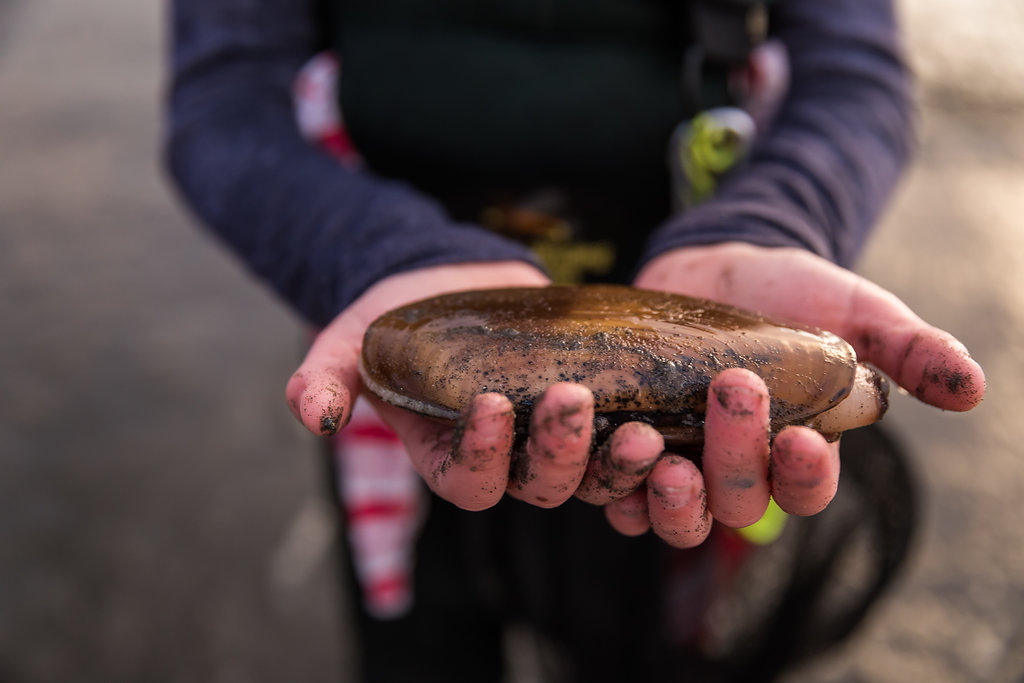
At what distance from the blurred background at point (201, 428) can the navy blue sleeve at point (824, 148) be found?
1.14m

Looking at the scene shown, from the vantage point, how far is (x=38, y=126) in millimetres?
4531

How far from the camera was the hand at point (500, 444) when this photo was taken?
2.57 feet

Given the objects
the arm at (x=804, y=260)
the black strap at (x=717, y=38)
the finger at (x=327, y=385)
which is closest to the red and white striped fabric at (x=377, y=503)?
the finger at (x=327, y=385)

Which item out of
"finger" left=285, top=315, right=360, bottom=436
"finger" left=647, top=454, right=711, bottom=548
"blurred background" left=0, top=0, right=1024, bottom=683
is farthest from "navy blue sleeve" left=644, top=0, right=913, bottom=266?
"blurred background" left=0, top=0, right=1024, bottom=683

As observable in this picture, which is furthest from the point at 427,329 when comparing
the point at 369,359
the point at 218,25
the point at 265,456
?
the point at 265,456

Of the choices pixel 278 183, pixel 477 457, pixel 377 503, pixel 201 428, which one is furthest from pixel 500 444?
pixel 201 428

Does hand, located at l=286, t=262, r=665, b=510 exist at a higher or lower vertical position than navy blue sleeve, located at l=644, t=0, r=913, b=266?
lower

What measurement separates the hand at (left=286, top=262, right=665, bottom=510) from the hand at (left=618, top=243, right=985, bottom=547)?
60mm

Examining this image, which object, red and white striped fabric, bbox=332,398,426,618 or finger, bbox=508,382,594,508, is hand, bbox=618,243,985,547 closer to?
finger, bbox=508,382,594,508

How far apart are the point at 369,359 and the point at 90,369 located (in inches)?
113

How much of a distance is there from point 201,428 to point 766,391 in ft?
9.02

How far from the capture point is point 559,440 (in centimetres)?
78

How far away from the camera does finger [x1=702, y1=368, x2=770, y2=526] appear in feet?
2.62

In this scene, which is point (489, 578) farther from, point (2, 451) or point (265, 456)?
point (2, 451)
